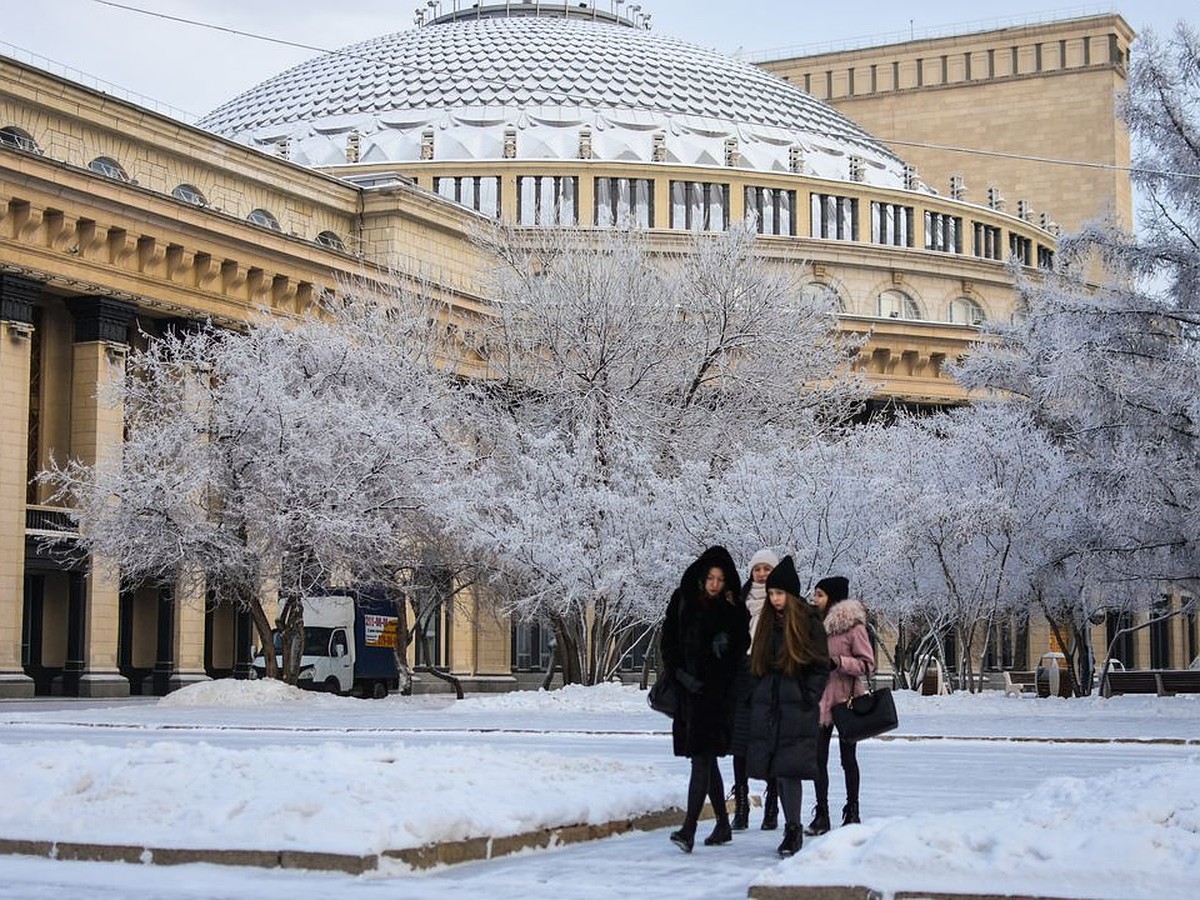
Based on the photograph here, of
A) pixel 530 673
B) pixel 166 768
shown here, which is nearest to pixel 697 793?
pixel 166 768

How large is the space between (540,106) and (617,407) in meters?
47.6

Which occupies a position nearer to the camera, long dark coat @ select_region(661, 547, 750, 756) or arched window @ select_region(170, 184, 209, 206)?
long dark coat @ select_region(661, 547, 750, 756)

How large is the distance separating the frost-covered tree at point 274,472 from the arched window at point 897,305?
140 ft

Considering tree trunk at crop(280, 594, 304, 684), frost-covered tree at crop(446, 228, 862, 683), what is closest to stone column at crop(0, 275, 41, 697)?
tree trunk at crop(280, 594, 304, 684)

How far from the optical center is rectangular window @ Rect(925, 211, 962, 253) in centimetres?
8569

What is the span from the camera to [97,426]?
45.4 meters

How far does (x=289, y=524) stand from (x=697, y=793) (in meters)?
25.9

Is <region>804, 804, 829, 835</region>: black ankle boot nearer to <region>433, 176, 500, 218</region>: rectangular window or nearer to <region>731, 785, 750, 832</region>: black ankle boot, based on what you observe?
<region>731, 785, 750, 832</region>: black ankle boot

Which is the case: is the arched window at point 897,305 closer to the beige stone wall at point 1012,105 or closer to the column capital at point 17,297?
the beige stone wall at point 1012,105

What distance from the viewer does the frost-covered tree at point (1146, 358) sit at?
106 ft

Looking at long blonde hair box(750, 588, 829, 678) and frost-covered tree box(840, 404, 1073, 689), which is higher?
frost-covered tree box(840, 404, 1073, 689)

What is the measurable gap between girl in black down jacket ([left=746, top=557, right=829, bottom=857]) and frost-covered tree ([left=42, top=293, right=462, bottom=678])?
2475cm

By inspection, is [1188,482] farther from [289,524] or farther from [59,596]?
[59,596]

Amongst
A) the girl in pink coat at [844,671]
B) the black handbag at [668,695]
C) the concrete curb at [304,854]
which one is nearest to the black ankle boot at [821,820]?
the girl in pink coat at [844,671]
